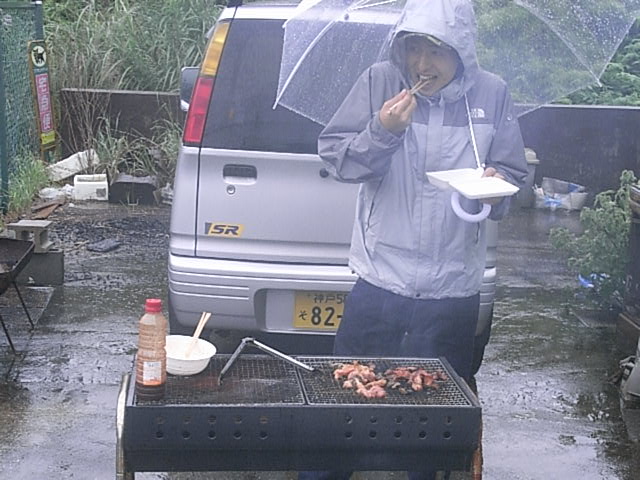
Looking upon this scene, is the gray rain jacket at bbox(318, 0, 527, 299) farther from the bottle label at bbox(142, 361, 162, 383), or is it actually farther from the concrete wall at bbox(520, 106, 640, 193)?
the concrete wall at bbox(520, 106, 640, 193)

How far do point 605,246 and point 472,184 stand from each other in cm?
374

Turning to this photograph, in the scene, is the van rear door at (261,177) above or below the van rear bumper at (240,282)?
above

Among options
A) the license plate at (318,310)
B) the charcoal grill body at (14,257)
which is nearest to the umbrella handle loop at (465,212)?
the license plate at (318,310)

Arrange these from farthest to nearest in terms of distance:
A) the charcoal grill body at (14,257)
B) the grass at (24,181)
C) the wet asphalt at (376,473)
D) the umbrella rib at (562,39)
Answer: the grass at (24,181), the charcoal grill body at (14,257), the wet asphalt at (376,473), the umbrella rib at (562,39)

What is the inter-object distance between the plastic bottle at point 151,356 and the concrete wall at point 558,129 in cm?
825

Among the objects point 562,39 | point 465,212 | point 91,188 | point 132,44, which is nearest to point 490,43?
point 562,39

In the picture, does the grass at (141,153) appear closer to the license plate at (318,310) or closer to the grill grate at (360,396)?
the license plate at (318,310)

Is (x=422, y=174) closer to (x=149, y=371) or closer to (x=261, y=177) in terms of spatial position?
(x=149, y=371)

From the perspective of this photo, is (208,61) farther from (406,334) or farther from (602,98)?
(602,98)

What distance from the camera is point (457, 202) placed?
353 cm

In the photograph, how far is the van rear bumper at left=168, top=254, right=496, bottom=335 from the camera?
4922 millimetres

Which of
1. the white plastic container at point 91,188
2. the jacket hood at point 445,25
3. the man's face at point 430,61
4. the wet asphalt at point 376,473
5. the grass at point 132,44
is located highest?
the jacket hood at point 445,25

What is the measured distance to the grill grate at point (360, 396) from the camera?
3.04 metres

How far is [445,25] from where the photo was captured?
343cm
